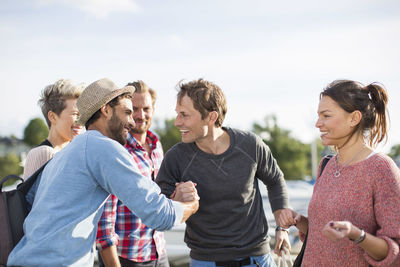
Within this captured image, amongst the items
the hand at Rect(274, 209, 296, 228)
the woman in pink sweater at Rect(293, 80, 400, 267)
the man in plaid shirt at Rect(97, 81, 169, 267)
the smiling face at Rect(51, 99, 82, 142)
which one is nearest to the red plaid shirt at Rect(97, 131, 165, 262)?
the man in plaid shirt at Rect(97, 81, 169, 267)

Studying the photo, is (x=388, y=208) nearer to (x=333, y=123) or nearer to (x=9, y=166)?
(x=333, y=123)

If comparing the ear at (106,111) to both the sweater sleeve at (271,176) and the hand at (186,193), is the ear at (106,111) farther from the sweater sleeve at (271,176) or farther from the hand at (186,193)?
the sweater sleeve at (271,176)

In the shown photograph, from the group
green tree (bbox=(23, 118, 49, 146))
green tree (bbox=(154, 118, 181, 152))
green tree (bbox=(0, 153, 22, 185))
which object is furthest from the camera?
green tree (bbox=(23, 118, 49, 146))

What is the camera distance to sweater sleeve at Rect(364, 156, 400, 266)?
2168 millimetres

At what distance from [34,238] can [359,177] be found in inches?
70.6

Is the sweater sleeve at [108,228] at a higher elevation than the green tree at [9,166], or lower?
higher

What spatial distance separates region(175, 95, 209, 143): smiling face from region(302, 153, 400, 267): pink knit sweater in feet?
3.36

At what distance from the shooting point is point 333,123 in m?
2.54

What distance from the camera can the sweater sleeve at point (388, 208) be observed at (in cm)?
217

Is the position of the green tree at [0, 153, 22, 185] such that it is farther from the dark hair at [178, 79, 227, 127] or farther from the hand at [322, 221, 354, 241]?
the hand at [322, 221, 354, 241]

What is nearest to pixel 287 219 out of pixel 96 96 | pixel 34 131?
pixel 96 96

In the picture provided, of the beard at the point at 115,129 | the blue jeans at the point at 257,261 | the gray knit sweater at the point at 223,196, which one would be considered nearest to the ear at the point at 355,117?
the gray knit sweater at the point at 223,196

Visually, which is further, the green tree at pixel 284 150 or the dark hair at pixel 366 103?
the green tree at pixel 284 150

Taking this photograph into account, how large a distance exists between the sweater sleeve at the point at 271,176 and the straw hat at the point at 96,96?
121cm
